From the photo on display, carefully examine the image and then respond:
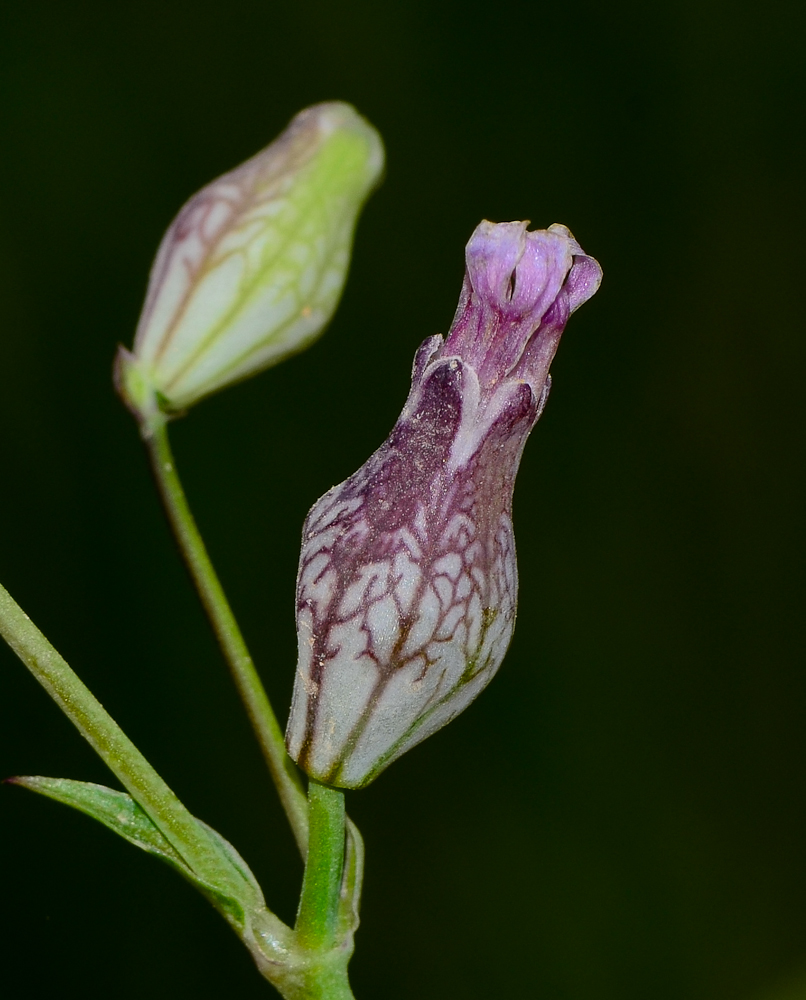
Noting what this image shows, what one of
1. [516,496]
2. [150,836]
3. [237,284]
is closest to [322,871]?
[150,836]

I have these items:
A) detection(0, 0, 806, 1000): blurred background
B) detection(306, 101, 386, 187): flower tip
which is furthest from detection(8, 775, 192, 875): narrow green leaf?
detection(0, 0, 806, 1000): blurred background

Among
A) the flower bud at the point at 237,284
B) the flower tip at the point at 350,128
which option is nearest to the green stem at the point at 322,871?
the flower bud at the point at 237,284

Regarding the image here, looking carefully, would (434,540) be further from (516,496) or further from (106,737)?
(516,496)

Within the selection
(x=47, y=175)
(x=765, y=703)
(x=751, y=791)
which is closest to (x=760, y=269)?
(x=765, y=703)

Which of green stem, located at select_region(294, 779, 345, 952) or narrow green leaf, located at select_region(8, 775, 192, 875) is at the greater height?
narrow green leaf, located at select_region(8, 775, 192, 875)

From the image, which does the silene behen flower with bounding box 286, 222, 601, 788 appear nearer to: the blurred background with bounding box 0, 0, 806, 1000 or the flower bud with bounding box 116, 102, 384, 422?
the flower bud with bounding box 116, 102, 384, 422

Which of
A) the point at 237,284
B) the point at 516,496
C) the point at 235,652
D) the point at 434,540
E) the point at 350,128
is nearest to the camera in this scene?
the point at 434,540

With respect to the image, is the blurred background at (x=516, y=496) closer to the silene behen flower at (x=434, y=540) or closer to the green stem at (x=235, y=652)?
the green stem at (x=235, y=652)

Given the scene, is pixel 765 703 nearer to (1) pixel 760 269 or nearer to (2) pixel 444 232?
(1) pixel 760 269
